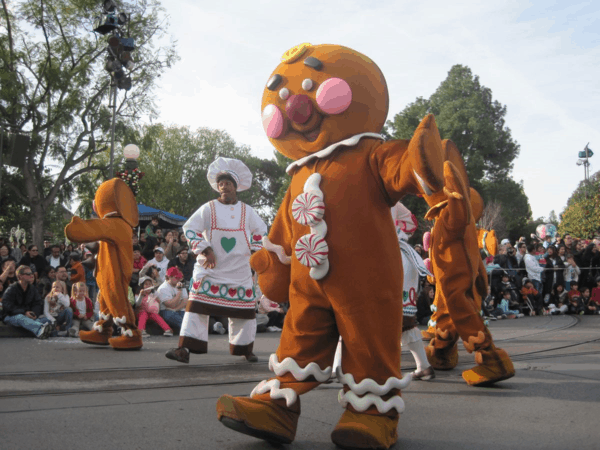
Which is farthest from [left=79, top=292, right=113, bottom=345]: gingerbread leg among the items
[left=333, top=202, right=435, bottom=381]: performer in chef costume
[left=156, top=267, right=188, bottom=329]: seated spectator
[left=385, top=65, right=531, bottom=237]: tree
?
[left=385, top=65, right=531, bottom=237]: tree

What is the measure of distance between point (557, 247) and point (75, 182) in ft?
53.6

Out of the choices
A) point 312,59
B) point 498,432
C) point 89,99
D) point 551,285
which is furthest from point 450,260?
point 89,99

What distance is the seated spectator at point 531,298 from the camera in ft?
43.5

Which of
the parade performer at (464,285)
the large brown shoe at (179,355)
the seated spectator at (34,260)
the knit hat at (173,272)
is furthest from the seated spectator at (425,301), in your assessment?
the seated spectator at (34,260)

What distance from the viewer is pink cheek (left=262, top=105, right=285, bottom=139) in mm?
3418

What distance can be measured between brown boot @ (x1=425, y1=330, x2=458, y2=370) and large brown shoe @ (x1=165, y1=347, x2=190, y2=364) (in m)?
2.05

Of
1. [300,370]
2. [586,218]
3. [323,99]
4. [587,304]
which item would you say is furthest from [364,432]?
[586,218]

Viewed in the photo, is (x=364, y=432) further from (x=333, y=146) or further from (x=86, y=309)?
(x=86, y=309)

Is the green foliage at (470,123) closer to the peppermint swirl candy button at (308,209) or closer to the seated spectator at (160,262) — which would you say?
the seated spectator at (160,262)

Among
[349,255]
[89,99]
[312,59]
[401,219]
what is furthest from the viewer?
[89,99]

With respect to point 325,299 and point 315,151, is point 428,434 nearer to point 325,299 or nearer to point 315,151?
point 325,299

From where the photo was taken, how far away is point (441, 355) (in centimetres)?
526

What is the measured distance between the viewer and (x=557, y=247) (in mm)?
14156

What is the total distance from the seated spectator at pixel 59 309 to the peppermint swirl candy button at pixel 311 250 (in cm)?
657
